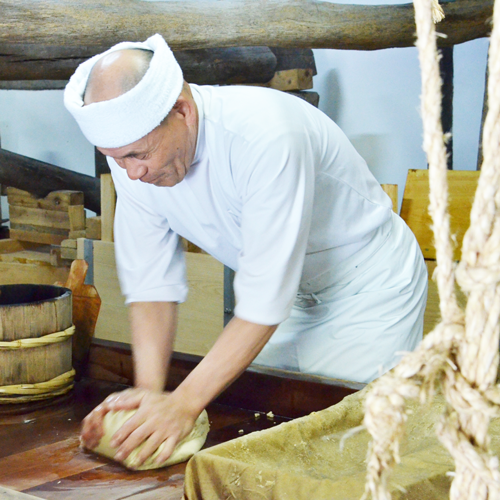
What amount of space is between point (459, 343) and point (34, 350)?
1.46 metres

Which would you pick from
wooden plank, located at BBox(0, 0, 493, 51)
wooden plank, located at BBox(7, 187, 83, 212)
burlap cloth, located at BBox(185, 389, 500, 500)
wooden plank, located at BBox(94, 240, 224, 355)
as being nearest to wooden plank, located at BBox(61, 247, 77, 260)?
wooden plank, located at BBox(7, 187, 83, 212)

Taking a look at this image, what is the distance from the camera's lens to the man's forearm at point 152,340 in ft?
5.73

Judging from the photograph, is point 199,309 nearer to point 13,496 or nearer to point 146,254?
point 146,254

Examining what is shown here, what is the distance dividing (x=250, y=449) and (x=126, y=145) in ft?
2.54

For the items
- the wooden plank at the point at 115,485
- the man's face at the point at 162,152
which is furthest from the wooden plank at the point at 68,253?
the wooden plank at the point at 115,485

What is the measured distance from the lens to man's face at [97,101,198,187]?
5.16 ft

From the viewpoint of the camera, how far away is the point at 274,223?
1.51m

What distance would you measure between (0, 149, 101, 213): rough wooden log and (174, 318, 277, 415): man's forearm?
3.89 m

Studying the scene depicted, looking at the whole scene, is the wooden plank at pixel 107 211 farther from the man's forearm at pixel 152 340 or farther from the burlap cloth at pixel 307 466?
the burlap cloth at pixel 307 466

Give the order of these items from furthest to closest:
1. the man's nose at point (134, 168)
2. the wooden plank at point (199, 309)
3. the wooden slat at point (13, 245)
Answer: the wooden slat at point (13, 245), the wooden plank at point (199, 309), the man's nose at point (134, 168)

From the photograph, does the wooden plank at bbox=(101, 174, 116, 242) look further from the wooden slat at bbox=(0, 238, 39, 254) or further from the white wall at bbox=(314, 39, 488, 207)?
the white wall at bbox=(314, 39, 488, 207)

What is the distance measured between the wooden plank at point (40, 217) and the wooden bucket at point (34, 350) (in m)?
3.16

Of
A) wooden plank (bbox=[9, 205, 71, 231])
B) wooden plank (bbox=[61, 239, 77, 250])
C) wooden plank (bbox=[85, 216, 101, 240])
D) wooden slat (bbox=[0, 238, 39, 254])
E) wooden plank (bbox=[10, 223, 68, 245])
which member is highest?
wooden plank (bbox=[85, 216, 101, 240])

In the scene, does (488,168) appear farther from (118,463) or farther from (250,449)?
(118,463)
